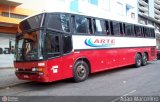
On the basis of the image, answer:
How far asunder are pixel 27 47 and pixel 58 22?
1.73 meters

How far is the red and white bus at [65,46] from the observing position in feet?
35.4

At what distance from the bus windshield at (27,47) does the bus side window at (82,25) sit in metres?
2.34

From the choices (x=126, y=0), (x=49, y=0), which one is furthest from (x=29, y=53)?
(x=126, y=0)

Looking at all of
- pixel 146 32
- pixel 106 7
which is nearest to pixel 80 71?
pixel 146 32

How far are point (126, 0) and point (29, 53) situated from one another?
30.9m

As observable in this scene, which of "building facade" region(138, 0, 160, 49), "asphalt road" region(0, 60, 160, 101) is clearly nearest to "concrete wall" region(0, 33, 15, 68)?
"asphalt road" region(0, 60, 160, 101)

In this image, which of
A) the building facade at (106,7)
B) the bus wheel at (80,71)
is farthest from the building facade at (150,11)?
the bus wheel at (80,71)

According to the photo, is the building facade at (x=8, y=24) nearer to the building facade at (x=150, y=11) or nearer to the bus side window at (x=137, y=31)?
the bus side window at (x=137, y=31)

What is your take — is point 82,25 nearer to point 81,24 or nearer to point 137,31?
point 81,24

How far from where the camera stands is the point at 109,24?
15.0 m

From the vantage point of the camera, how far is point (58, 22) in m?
11.6

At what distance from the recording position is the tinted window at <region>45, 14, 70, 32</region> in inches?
440

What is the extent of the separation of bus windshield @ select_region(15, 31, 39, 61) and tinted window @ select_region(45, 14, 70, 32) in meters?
0.73

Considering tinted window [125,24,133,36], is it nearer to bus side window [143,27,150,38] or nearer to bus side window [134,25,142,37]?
bus side window [134,25,142,37]
